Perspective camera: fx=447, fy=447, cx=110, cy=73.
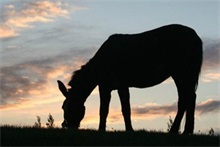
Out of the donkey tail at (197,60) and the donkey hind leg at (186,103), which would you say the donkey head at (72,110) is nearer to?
the donkey hind leg at (186,103)

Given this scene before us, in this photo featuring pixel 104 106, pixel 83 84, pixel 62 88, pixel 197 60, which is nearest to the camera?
pixel 197 60

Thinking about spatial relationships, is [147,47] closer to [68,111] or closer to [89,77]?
[89,77]

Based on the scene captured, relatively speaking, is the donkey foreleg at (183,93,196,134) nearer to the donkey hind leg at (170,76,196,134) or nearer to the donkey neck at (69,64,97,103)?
the donkey hind leg at (170,76,196,134)

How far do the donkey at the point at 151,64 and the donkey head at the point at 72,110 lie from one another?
1.10 metres

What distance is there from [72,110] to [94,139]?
16.4 feet

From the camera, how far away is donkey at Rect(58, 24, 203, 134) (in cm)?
1423

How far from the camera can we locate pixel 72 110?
16234mm

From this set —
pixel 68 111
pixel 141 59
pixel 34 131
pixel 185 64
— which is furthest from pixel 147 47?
pixel 34 131

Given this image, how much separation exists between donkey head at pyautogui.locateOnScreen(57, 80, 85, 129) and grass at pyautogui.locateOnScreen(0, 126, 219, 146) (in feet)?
11.7

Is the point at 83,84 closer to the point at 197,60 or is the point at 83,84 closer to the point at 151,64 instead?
the point at 151,64

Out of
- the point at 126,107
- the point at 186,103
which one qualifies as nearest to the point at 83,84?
the point at 126,107

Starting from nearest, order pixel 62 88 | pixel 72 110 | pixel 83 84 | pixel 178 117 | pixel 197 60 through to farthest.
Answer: pixel 178 117 < pixel 197 60 < pixel 72 110 < pixel 83 84 < pixel 62 88

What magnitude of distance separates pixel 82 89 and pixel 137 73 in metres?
2.52

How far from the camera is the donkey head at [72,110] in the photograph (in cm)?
1623
